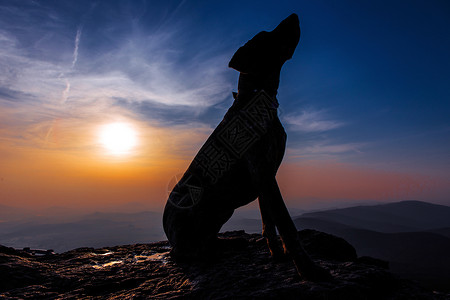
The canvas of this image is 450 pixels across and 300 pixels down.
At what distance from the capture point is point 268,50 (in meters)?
2.96

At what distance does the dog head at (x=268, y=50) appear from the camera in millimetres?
2920

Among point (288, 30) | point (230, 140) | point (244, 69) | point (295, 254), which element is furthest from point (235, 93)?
point (295, 254)

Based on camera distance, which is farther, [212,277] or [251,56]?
[251,56]

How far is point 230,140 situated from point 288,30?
5.25 feet

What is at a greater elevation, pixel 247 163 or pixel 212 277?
pixel 247 163

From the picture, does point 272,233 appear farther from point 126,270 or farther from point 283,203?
point 126,270

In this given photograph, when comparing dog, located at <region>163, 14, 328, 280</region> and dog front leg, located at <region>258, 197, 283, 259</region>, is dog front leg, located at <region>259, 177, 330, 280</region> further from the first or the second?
dog front leg, located at <region>258, 197, 283, 259</region>

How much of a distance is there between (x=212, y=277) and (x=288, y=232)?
1.12 metres

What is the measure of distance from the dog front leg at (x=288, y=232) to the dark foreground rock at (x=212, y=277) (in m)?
0.13

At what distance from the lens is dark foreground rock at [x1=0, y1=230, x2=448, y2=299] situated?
2.20 m

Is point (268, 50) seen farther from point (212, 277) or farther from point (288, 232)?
point (212, 277)

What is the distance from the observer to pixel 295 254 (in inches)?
100

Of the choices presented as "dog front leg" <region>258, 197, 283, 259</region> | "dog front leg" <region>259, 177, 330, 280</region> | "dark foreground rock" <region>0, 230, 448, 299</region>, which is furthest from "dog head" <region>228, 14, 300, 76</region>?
"dark foreground rock" <region>0, 230, 448, 299</region>

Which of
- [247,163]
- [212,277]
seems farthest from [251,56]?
[212,277]
